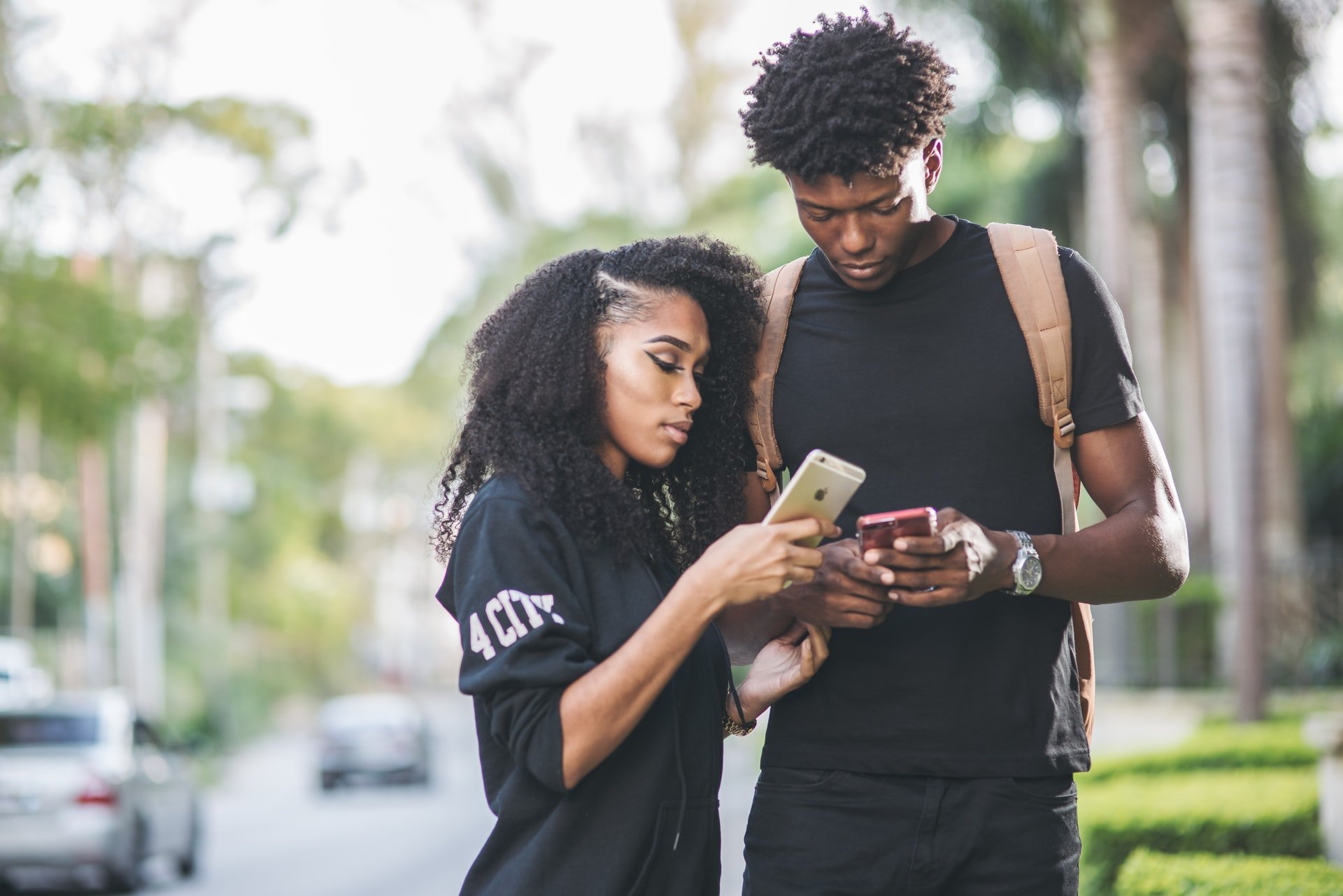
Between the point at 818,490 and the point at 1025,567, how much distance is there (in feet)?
1.23

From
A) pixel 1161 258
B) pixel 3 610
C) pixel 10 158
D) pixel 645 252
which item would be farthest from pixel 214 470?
pixel 645 252

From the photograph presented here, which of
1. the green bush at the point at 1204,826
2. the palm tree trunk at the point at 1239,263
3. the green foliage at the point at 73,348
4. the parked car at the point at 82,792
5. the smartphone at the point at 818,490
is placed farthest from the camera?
the parked car at the point at 82,792

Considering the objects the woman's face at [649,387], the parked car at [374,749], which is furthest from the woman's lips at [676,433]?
the parked car at [374,749]

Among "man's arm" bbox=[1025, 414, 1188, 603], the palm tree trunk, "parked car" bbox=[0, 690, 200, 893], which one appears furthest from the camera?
"parked car" bbox=[0, 690, 200, 893]

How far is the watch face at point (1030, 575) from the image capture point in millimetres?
2582

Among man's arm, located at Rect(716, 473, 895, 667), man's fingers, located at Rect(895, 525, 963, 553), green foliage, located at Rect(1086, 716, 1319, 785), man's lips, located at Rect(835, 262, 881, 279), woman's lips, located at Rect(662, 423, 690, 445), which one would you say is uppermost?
man's lips, located at Rect(835, 262, 881, 279)

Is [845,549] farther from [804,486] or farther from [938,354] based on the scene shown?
[938,354]

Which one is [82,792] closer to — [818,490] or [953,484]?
[953,484]

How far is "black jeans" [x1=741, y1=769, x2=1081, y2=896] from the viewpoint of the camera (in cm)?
266

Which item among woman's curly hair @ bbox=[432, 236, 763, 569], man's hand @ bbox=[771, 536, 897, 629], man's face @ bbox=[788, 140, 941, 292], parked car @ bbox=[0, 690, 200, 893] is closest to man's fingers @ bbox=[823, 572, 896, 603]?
man's hand @ bbox=[771, 536, 897, 629]

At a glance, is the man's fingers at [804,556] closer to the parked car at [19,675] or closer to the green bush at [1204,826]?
the green bush at [1204,826]

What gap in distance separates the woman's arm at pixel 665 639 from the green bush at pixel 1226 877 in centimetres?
259

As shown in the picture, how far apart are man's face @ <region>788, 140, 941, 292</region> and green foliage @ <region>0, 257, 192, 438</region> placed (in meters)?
10.2

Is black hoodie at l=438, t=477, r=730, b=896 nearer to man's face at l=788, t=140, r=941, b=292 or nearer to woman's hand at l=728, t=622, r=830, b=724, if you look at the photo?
woman's hand at l=728, t=622, r=830, b=724
